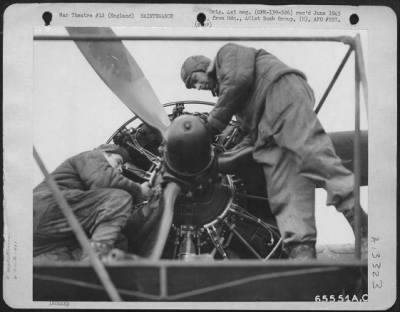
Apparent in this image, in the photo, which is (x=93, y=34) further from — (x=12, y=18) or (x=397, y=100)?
(x=397, y=100)

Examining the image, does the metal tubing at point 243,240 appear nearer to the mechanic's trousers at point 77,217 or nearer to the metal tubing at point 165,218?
the metal tubing at point 165,218

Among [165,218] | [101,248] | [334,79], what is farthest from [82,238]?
[334,79]

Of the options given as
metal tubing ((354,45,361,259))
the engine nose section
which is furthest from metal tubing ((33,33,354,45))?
the engine nose section

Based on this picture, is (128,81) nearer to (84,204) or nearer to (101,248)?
(84,204)

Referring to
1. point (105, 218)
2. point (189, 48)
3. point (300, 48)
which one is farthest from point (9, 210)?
point (300, 48)

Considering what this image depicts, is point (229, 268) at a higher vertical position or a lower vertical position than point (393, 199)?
lower

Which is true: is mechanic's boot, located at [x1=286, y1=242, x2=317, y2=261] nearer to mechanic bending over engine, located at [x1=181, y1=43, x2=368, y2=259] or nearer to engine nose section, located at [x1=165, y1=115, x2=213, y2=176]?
mechanic bending over engine, located at [x1=181, y1=43, x2=368, y2=259]

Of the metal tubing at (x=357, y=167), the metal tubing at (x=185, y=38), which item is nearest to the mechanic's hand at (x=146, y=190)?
the metal tubing at (x=185, y=38)
